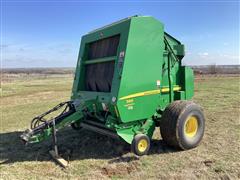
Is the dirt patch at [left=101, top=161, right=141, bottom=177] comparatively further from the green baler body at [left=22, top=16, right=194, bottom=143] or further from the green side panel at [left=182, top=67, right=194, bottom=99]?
the green side panel at [left=182, top=67, right=194, bottom=99]

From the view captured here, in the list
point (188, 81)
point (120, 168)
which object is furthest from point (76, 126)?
point (188, 81)

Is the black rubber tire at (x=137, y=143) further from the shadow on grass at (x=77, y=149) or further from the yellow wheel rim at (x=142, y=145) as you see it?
the shadow on grass at (x=77, y=149)

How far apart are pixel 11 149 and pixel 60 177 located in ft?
7.38

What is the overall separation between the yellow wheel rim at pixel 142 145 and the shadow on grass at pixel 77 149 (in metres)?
0.20

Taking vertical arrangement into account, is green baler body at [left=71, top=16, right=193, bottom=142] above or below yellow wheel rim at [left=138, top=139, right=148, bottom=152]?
above

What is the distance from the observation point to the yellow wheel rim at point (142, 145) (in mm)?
5332

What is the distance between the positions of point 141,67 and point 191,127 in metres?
1.82

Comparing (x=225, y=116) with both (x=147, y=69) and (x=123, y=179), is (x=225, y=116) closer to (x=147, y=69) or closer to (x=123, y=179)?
(x=147, y=69)

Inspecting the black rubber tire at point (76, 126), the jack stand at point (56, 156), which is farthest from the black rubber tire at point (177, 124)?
the black rubber tire at point (76, 126)

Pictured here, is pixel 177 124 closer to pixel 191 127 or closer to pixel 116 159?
pixel 191 127

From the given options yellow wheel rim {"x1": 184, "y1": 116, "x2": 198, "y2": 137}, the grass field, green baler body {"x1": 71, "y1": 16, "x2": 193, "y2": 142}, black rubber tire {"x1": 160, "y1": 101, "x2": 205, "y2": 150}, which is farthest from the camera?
yellow wheel rim {"x1": 184, "y1": 116, "x2": 198, "y2": 137}

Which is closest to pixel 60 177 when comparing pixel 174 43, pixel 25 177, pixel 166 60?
pixel 25 177

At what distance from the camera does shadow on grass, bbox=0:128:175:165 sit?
18.5 feet

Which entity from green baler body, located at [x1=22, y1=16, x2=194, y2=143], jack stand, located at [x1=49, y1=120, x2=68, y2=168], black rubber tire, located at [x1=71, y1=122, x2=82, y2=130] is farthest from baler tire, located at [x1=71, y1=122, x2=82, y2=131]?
jack stand, located at [x1=49, y1=120, x2=68, y2=168]
